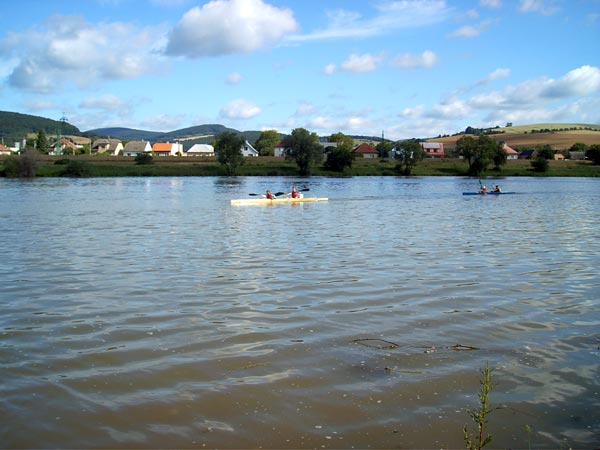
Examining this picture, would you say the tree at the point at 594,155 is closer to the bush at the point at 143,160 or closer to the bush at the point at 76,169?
the bush at the point at 143,160

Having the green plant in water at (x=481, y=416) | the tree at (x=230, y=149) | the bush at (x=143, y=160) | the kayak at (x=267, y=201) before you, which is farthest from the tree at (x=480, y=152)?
the green plant in water at (x=481, y=416)

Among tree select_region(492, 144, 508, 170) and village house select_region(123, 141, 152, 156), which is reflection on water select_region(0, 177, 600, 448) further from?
village house select_region(123, 141, 152, 156)

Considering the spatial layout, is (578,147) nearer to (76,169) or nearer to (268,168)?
(268,168)

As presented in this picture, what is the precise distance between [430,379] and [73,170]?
Answer: 93318mm

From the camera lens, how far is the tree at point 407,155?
108062 mm

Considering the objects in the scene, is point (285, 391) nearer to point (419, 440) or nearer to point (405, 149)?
point (419, 440)

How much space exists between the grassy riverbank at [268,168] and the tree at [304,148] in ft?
11.7

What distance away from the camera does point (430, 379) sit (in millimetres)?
8242

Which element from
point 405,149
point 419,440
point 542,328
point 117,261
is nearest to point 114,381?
point 419,440

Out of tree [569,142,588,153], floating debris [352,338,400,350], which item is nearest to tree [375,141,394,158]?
tree [569,142,588,153]

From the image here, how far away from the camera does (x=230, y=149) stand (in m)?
102

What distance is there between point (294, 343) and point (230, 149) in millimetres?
93908

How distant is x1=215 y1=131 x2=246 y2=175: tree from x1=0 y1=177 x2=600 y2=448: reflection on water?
8187cm

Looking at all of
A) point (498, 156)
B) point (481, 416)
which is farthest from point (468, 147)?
point (481, 416)
